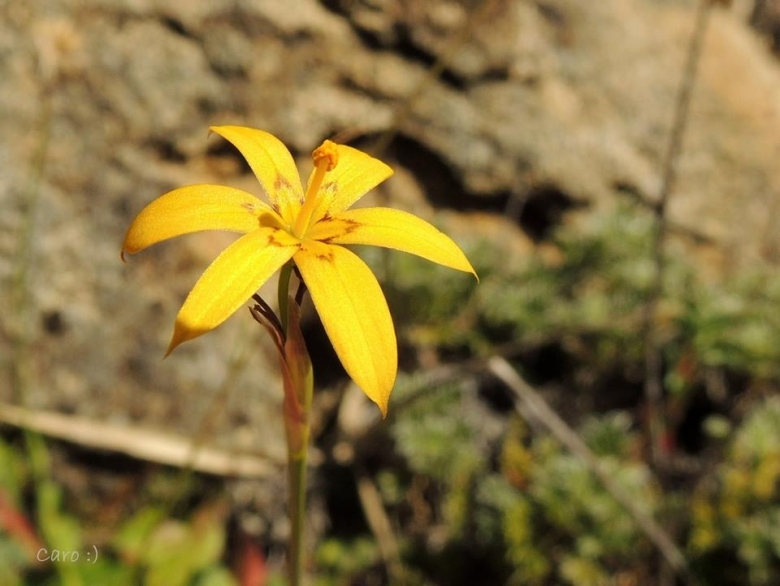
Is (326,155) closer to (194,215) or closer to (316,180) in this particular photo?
(316,180)

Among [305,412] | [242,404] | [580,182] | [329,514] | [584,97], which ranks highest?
[305,412]

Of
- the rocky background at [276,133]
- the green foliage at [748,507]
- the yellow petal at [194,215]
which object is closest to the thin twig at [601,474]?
the green foliage at [748,507]

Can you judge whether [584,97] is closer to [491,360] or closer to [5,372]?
[491,360]

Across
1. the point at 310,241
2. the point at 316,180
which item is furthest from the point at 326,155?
the point at 310,241

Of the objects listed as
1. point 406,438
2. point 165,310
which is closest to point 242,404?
point 165,310

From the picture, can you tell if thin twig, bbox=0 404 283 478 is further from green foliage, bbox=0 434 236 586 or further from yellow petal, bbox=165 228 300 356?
yellow petal, bbox=165 228 300 356

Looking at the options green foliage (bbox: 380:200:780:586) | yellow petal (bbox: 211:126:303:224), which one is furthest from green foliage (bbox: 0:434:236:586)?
yellow petal (bbox: 211:126:303:224)

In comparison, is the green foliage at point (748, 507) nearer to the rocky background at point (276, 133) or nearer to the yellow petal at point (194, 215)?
the rocky background at point (276, 133)
